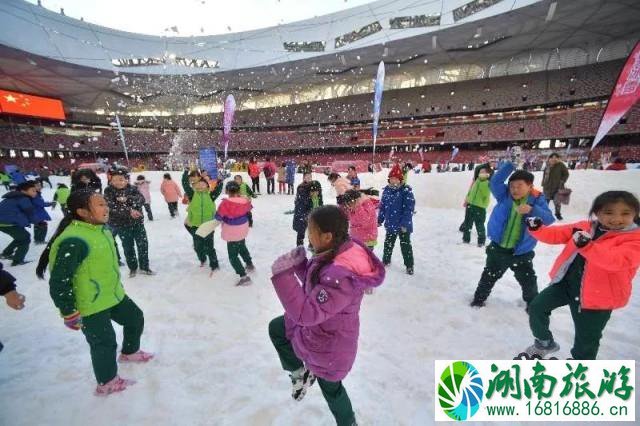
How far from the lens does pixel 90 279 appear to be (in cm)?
182

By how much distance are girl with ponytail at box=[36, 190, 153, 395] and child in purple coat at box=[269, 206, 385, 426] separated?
136 cm

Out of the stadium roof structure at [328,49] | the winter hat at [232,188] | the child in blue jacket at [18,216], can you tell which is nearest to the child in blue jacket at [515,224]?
the winter hat at [232,188]

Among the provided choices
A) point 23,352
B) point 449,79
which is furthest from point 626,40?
point 23,352

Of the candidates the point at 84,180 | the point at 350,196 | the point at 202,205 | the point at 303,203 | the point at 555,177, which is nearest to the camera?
the point at 350,196

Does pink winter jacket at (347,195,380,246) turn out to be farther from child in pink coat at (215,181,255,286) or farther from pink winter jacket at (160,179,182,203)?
pink winter jacket at (160,179,182,203)

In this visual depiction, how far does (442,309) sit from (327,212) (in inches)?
101

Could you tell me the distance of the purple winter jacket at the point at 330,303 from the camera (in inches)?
45.8

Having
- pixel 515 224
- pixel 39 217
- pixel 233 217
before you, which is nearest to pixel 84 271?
pixel 233 217

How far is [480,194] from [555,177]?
2.84 meters

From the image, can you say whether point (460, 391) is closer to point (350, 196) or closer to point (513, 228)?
point (513, 228)

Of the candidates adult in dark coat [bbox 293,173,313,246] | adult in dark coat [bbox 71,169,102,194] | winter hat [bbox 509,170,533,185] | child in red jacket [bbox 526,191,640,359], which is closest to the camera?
child in red jacket [bbox 526,191,640,359]

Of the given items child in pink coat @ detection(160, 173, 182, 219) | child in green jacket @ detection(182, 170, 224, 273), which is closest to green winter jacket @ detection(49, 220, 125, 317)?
child in green jacket @ detection(182, 170, 224, 273)

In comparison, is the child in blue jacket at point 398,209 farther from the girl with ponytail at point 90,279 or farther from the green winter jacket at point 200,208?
the girl with ponytail at point 90,279

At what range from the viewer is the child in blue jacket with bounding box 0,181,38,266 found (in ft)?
15.2
